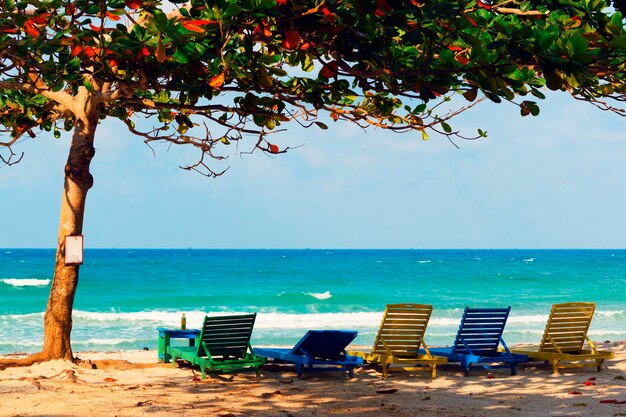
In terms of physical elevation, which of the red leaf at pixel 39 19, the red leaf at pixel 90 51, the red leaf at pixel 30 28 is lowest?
the red leaf at pixel 90 51

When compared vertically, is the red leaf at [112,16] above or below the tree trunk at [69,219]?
above

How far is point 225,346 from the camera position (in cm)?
1034

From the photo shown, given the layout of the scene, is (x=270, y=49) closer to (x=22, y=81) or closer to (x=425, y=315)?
(x=22, y=81)

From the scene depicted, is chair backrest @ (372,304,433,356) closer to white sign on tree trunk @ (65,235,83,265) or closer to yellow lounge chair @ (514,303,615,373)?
yellow lounge chair @ (514,303,615,373)

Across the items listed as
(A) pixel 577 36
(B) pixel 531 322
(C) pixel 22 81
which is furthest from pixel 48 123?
(B) pixel 531 322

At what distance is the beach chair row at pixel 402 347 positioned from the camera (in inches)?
403

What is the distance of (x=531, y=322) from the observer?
28000mm

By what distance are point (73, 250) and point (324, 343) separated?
354 centimetres

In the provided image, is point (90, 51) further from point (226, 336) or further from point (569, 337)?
point (569, 337)

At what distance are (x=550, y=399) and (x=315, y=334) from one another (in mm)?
2898

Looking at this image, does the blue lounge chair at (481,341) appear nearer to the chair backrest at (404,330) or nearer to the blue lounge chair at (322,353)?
the chair backrest at (404,330)

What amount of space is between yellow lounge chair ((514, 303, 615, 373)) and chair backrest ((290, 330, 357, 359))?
112 inches

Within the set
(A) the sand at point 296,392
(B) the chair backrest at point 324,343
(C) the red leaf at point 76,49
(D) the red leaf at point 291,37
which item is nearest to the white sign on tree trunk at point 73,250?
(A) the sand at point 296,392

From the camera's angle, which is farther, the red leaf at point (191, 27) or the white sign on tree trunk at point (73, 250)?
the white sign on tree trunk at point (73, 250)
